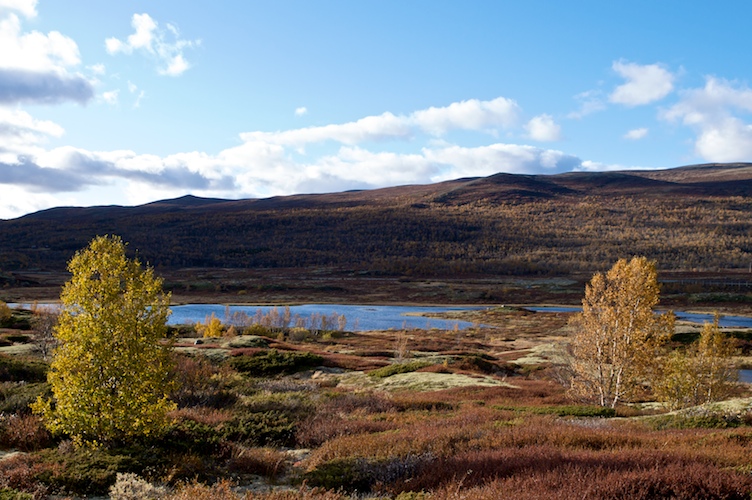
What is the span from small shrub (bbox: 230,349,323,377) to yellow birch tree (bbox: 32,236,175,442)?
678 inches

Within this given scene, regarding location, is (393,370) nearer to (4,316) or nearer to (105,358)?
(105,358)

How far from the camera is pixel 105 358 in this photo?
9.32 m

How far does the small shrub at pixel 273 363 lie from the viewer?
2698 cm

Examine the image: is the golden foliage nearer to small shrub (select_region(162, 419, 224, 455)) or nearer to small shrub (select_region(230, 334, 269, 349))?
small shrub (select_region(162, 419, 224, 455))

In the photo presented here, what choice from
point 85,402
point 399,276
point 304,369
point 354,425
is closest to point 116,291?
point 85,402

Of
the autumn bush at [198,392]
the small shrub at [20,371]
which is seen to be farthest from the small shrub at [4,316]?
the autumn bush at [198,392]

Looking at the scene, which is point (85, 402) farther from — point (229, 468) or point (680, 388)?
point (680, 388)

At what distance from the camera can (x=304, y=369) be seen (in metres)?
A: 28.9

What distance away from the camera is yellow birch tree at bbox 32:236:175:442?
9180 mm

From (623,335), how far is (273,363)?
1734 cm

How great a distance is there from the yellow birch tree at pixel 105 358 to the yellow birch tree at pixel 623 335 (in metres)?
18.7

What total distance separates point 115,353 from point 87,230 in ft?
710

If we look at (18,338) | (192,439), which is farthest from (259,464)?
(18,338)

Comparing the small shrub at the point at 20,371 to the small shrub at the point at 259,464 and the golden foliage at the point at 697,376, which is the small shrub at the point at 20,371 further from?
the golden foliage at the point at 697,376
